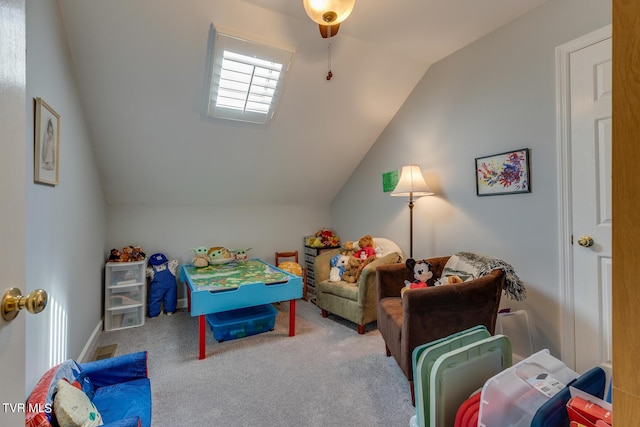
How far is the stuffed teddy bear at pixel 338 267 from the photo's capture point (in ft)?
9.96

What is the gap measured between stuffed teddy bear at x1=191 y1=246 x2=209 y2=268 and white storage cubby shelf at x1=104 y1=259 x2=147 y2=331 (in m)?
0.50

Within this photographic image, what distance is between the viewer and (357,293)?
2.63 metres

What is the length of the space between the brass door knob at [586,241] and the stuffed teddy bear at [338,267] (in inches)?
75.6

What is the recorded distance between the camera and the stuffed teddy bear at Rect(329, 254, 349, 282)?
3.04 metres

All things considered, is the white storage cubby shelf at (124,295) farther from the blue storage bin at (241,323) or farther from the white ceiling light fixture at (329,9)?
the white ceiling light fixture at (329,9)

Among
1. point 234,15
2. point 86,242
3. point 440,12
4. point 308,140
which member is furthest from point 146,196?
point 440,12

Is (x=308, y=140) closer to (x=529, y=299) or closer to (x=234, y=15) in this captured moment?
(x=234, y=15)

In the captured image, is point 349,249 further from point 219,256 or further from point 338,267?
point 219,256

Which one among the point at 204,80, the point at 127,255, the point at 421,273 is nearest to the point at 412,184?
the point at 421,273

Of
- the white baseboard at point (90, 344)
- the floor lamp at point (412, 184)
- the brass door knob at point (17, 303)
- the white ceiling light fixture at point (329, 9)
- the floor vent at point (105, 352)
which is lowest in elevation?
the floor vent at point (105, 352)

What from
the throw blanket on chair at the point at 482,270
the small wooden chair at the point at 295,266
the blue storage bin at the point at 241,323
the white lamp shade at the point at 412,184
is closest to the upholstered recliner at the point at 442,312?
the throw blanket on chair at the point at 482,270

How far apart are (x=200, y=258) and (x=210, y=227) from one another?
1.86 feet

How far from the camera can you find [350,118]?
120 inches

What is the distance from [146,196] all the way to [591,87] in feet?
13.3
